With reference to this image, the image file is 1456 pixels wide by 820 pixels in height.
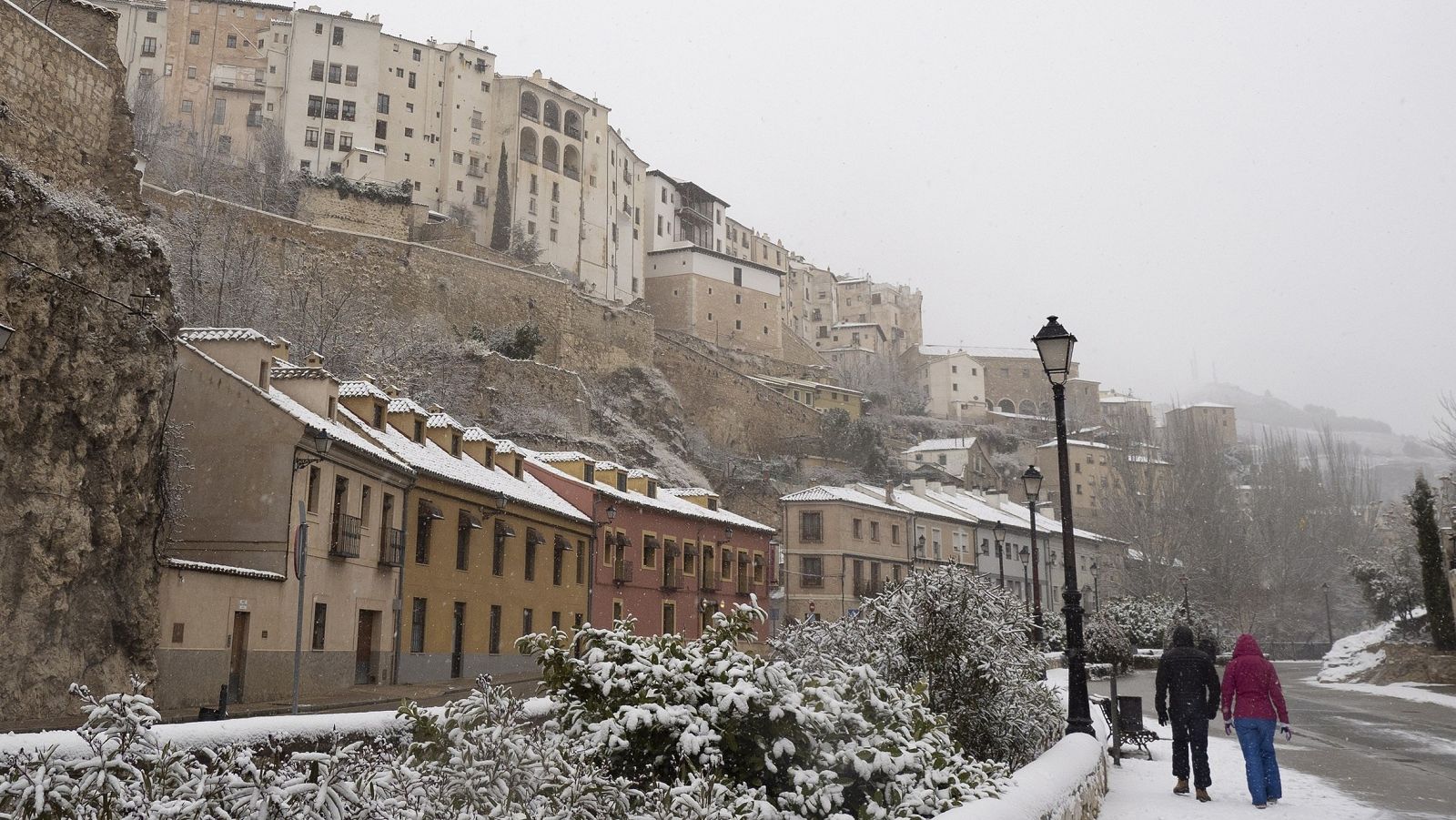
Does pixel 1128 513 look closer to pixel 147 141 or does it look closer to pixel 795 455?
pixel 795 455

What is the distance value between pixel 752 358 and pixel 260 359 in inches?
2685

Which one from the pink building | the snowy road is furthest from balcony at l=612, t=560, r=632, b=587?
the snowy road

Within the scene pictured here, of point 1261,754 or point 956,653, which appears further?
point 956,653

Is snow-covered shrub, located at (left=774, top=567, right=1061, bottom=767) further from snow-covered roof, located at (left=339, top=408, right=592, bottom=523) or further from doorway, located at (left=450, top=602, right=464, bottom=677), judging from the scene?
doorway, located at (left=450, top=602, right=464, bottom=677)

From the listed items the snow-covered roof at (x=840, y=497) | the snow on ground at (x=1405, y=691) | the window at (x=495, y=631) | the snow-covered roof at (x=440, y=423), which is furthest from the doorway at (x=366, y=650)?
the snow-covered roof at (x=840, y=497)

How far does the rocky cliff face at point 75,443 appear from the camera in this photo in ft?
47.7

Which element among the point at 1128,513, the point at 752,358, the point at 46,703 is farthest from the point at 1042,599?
the point at 46,703

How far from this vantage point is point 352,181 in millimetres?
63812

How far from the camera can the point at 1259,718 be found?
9.48m

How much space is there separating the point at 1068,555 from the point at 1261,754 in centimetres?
288

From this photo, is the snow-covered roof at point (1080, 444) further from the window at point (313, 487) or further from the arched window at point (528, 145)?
the window at point (313, 487)

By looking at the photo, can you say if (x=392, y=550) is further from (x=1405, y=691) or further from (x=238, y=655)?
(x=1405, y=691)

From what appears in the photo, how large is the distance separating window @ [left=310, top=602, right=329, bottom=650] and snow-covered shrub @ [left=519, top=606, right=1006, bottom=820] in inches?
642

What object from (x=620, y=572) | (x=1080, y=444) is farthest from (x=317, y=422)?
(x=1080, y=444)
